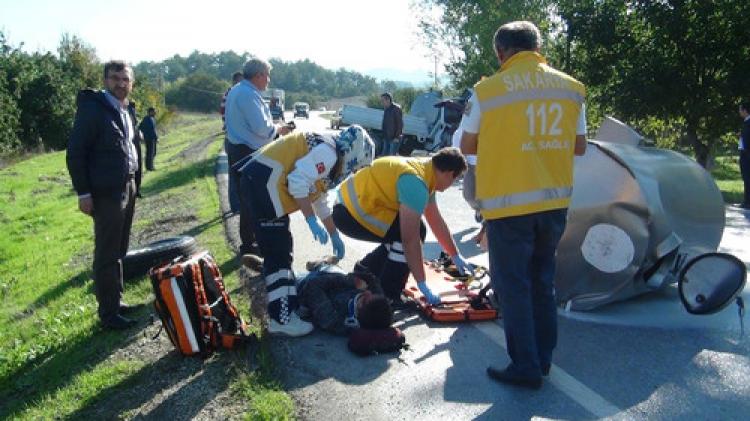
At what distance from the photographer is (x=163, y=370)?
4.08 meters

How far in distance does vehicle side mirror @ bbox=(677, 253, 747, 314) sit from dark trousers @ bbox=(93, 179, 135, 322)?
4.26 meters

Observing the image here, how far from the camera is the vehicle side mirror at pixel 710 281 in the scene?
413 cm

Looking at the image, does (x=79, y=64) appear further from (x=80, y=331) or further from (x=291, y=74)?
(x=291, y=74)

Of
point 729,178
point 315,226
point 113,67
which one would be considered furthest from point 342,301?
point 729,178

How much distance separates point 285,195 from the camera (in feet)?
14.6

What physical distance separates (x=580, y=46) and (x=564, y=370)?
14106 mm

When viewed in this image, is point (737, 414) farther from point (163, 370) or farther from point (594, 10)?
point (594, 10)

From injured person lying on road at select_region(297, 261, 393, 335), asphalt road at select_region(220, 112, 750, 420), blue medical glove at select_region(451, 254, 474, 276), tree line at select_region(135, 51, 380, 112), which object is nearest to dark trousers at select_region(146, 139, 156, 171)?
injured person lying on road at select_region(297, 261, 393, 335)

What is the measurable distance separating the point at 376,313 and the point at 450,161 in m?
1.25

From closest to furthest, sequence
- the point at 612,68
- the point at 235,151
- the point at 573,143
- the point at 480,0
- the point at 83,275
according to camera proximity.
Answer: the point at 573,143, the point at 235,151, the point at 83,275, the point at 612,68, the point at 480,0

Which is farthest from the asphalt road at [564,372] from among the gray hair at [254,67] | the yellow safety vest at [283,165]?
the gray hair at [254,67]

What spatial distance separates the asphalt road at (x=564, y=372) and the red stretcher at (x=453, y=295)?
0.08m

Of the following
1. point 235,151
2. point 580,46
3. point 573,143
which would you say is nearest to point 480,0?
point 580,46

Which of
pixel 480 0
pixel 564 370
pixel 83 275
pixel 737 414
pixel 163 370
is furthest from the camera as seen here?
pixel 480 0
